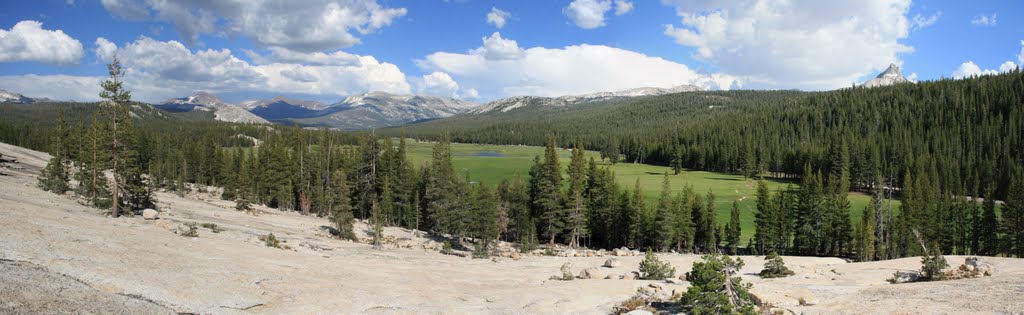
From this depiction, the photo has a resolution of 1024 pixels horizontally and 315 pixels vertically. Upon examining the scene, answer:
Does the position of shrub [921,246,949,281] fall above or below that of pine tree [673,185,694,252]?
above

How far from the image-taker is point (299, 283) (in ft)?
77.4

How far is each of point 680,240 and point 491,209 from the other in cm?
2544

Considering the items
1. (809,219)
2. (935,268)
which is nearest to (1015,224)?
(809,219)

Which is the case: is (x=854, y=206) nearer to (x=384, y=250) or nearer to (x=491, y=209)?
(x=491, y=209)

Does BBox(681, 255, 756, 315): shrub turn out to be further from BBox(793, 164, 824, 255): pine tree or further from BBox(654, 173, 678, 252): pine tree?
BBox(793, 164, 824, 255): pine tree

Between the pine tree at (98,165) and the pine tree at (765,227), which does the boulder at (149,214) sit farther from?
the pine tree at (765,227)

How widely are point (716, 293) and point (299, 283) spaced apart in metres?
18.1

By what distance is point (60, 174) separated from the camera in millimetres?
51469

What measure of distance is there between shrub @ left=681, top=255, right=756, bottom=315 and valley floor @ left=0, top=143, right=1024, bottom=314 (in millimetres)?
3464

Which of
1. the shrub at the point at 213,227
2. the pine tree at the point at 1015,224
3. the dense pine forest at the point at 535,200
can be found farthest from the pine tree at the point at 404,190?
the pine tree at the point at 1015,224

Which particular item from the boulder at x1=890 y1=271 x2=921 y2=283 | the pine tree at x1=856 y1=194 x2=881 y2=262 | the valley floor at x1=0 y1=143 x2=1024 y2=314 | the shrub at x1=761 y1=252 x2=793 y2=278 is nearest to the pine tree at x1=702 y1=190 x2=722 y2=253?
the pine tree at x1=856 y1=194 x2=881 y2=262

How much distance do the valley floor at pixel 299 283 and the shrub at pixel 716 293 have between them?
346 cm

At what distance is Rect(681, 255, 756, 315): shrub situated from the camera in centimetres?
1878

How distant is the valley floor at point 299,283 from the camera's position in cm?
1730
